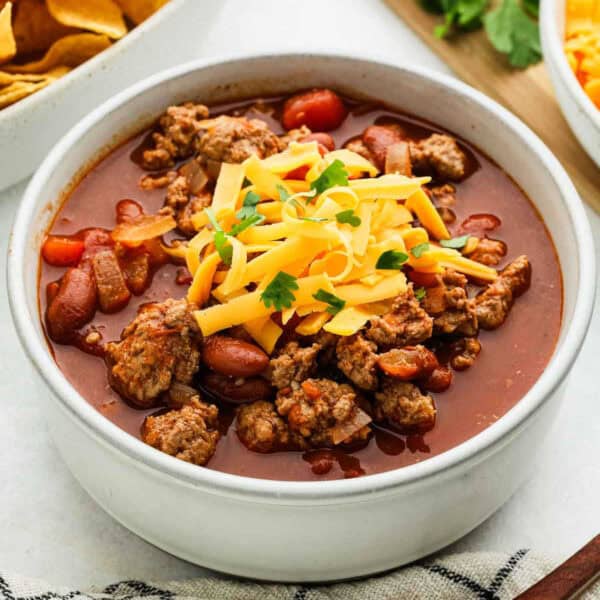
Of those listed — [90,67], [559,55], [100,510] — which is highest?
[559,55]

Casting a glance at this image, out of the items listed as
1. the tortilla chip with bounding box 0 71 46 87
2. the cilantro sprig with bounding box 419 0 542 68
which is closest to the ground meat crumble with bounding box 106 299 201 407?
the tortilla chip with bounding box 0 71 46 87

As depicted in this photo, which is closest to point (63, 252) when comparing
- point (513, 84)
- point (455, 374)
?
point (455, 374)

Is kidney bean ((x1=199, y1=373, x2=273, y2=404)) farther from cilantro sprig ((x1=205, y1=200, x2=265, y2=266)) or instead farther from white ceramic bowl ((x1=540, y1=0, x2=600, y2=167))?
white ceramic bowl ((x1=540, y1=0, x2=600, y2=167))

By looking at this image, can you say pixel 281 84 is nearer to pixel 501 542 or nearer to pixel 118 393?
pixel 118 393

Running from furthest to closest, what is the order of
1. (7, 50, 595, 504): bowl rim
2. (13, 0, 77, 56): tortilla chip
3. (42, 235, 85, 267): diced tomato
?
(13, 0, 77, 56): tortilla chip < (42, 235, 85, 267): diced tomato < (7, 50, 595, 504): bowl rim

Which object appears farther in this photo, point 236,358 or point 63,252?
point 63,252

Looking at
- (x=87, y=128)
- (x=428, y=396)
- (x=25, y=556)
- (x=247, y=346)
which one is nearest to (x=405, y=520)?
(x=428, y=396)

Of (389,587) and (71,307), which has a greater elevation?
(71,307)

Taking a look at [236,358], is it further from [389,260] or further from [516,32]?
[516,32]
